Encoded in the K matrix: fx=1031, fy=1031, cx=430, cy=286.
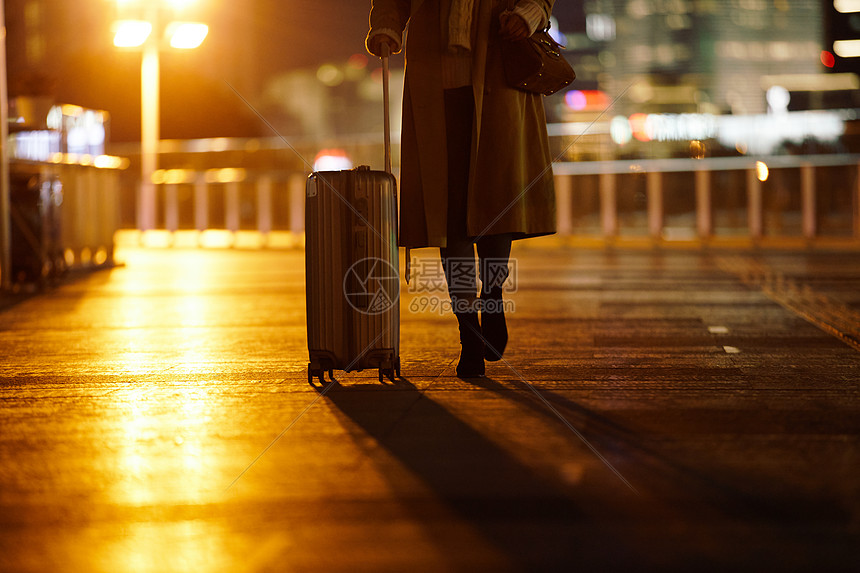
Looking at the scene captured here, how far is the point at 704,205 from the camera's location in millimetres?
13391

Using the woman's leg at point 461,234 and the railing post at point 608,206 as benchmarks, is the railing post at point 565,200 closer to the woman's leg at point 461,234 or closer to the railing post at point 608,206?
the railing post at point 608,206

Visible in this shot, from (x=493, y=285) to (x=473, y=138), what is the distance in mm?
481

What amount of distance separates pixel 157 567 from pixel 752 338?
126 inches

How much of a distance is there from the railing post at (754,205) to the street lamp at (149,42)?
7.99 metres

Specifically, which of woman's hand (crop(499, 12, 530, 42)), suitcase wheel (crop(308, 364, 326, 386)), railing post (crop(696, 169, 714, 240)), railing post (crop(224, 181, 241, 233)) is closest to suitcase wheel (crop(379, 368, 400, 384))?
suitcase wheel (crop(308, 364, 326, 386))

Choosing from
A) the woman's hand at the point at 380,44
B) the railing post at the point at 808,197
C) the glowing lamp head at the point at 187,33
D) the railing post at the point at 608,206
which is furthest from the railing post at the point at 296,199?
the woman's hand at the point at 380,44

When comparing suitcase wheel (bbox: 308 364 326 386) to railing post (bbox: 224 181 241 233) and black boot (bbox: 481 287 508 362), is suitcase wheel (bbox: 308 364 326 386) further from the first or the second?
railing post (bbox: 224 181 241 233)

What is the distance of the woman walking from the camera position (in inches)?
128

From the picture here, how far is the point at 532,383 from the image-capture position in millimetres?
3166

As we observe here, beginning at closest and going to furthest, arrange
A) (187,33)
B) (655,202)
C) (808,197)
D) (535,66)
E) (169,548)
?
(169,548), (535,66), (808,197), (655,202), (187,33)

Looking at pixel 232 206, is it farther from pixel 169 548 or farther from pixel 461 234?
pixel 169 548

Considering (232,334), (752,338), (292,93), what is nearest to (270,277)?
(232,334)

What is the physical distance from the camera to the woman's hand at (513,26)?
316 cm

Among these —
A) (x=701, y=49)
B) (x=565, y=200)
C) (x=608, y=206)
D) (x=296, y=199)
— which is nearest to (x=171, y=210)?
(x=296, y=199)
